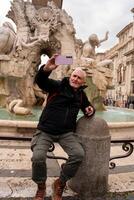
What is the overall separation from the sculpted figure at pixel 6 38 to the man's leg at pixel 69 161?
844 cm

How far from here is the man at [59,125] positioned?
3.30 m

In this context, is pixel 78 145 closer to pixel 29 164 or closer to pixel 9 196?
pixel 9 196

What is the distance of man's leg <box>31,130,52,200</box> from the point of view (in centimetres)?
324

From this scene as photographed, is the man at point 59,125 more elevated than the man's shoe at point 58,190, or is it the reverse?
the man at point 59,125

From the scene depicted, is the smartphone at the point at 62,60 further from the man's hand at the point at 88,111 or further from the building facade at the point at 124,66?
the building facade at the point at 124,66

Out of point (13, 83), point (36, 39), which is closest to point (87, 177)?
point (13, 83)

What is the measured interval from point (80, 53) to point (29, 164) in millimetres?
8916

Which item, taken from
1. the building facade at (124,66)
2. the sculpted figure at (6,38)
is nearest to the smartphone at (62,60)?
the sculpted figure at (6,38)

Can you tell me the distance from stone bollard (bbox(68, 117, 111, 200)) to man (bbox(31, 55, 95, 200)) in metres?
0.10

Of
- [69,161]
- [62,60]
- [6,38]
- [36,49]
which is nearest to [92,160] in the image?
[69,161]

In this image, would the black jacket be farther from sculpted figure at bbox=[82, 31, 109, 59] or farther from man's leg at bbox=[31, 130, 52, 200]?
sculpted figure at bbox=[82, 31, 109, 59]

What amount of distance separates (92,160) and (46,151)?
53 centimetres

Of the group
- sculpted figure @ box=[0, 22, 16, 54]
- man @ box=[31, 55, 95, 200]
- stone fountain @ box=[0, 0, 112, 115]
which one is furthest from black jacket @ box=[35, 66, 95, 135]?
sculpted figure @ box=[0, 22, 16, 54]

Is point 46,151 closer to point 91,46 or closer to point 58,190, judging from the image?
point 58,190
